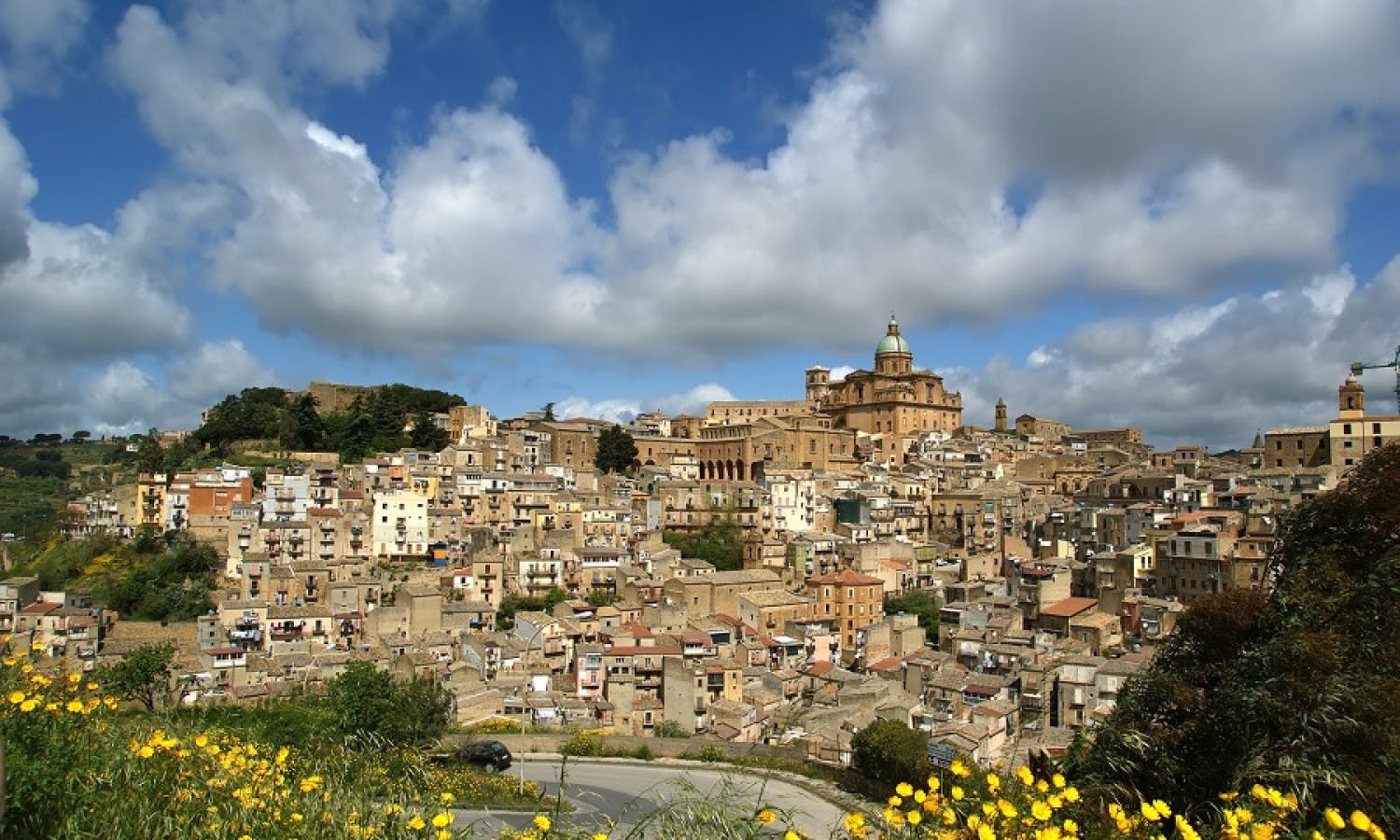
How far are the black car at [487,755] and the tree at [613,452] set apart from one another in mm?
32459

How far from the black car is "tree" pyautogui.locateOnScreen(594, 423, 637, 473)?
32.5 metres

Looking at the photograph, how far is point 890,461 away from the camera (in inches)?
2314

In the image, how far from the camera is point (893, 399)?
210ft

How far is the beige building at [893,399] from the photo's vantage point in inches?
2515

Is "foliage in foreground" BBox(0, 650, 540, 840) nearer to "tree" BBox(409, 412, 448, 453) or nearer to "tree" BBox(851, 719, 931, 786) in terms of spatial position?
"tree" BBox(851, 719, 931, 786)

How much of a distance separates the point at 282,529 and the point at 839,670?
68.4 feet

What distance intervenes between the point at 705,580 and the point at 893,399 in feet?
110

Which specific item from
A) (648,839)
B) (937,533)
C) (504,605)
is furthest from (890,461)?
(648,839)

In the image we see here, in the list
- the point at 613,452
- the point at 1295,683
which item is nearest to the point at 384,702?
the point at 1295,683

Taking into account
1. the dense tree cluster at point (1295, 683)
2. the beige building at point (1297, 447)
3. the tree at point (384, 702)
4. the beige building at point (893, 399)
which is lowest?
the tree at point (384, 702)

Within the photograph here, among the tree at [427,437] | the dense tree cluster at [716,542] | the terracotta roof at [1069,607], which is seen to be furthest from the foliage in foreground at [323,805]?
the tree at [427,437]

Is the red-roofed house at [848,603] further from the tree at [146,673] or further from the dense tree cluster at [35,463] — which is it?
the dense tree cluster at [35,463]

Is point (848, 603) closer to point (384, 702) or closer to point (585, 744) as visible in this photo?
point (585, 744)

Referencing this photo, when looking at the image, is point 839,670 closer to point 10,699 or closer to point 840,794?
point 840,794
